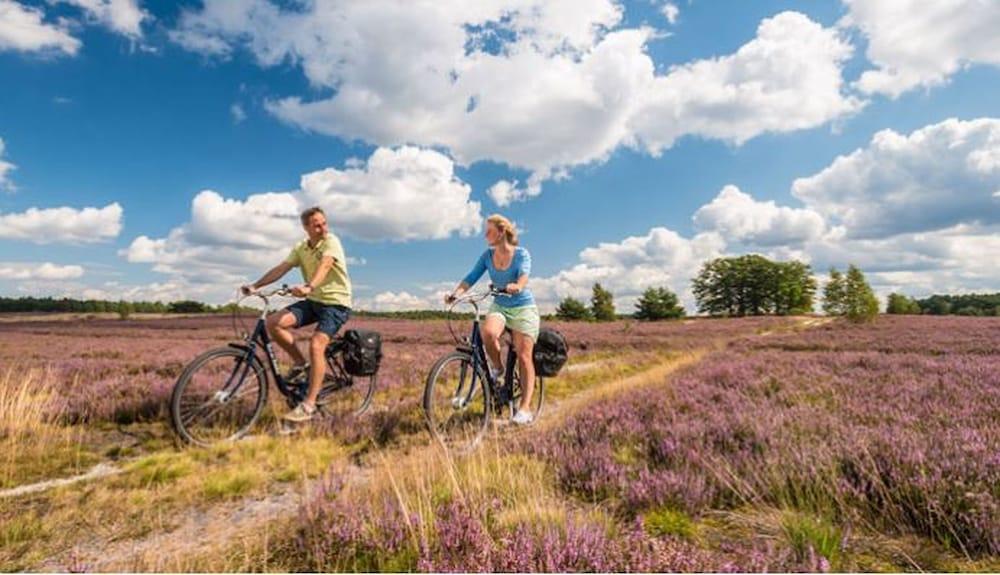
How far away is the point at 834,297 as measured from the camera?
46.8 meters

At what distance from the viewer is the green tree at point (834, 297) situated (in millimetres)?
45559

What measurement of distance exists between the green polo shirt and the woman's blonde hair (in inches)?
74.9

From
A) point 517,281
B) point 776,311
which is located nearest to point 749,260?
point 776,311

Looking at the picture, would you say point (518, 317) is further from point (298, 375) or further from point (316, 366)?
point (298, 375)

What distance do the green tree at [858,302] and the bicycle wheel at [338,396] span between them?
144 feet

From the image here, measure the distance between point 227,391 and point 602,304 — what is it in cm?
8050

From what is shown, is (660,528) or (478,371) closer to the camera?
(660,528)

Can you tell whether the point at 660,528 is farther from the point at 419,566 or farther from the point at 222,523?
the point at 222,523

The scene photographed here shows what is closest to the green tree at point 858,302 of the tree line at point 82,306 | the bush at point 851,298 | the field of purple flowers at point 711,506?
the bush at point 851,298

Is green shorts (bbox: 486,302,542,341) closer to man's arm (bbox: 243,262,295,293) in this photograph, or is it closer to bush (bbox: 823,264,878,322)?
man's arm (bbox: 243,262,295,293)

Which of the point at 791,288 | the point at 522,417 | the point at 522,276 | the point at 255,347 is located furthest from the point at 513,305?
the point at 791,288

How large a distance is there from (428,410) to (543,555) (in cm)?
312

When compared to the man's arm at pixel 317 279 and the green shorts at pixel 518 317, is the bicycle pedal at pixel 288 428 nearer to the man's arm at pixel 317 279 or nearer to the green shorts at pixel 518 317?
the man's arm at pixel 317 279

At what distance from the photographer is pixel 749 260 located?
A: 99250 millimetres
